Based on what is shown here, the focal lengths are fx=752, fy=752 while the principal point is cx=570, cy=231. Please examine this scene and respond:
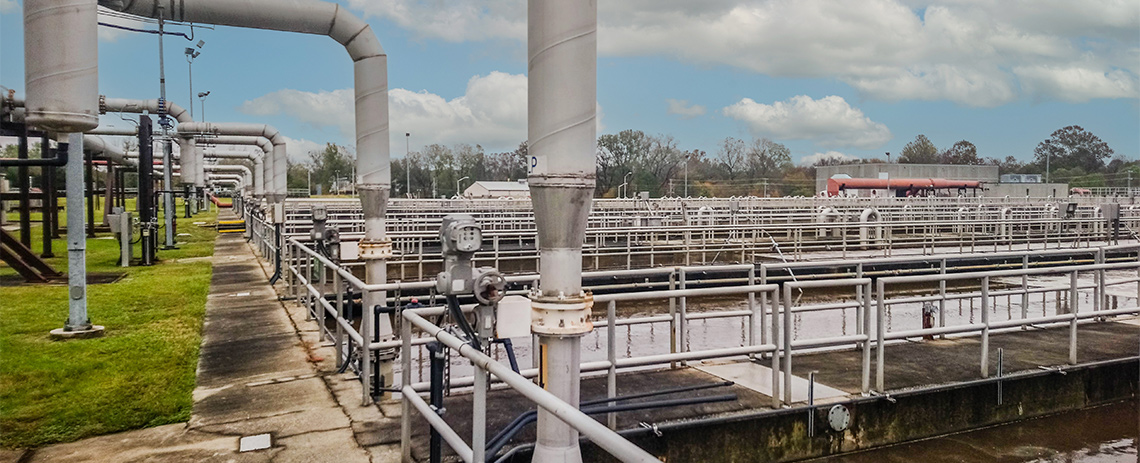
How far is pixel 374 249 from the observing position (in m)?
8.29

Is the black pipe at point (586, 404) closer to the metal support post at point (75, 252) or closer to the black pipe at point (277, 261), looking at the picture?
the metal support post at point (75, 252)

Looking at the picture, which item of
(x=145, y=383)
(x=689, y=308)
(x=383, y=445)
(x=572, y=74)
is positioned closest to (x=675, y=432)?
(x=383, y=445)

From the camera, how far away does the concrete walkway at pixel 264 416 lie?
191 inches

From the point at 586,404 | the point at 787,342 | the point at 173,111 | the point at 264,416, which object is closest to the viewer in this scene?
the point at 586,404

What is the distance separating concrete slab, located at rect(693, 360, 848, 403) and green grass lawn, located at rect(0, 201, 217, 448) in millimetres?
4485

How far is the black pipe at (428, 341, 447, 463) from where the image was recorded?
3.95 m

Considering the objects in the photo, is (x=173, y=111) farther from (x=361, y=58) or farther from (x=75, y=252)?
(x=361, y=58)

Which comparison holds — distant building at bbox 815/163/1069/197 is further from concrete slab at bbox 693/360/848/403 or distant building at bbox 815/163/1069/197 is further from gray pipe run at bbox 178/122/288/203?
Result: concrete slab at bbox 693/360/848/403

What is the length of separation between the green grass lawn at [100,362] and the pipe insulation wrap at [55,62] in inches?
90.1

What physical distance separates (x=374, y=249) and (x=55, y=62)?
3.37 m

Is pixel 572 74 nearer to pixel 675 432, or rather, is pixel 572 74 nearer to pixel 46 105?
pixel 675 432

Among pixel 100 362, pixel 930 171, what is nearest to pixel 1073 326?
pixel 100 362

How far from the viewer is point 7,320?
381 inches

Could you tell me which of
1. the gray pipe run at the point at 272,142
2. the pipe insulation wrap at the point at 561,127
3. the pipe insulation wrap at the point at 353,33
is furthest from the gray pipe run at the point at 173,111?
the pipe insulation wrap at the point at 561,127
